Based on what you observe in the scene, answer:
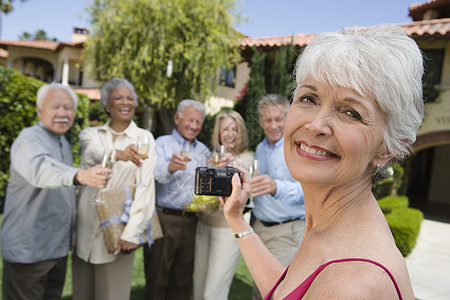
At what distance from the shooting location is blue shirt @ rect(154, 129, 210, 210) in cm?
354

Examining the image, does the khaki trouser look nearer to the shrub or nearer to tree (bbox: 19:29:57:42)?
the shrub

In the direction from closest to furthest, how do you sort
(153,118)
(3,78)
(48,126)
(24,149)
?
(24,149) → (48,126) → (3,78) → (153,118)

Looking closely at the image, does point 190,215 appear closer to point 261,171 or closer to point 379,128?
point 261,171

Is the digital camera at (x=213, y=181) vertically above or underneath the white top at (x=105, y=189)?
above

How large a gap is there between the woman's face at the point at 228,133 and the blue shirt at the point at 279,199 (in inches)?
13.7

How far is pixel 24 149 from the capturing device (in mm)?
2707

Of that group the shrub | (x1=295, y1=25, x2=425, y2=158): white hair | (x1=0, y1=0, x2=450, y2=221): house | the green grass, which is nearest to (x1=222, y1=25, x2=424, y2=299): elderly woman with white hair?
(x1=295, y1=25, x2=425, y2=158): white hair

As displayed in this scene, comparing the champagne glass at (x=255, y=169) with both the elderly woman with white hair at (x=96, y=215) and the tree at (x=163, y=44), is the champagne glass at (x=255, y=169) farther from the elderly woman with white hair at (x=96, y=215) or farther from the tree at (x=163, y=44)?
the tree at (x=163, y=44)

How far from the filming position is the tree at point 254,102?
5.22 metres

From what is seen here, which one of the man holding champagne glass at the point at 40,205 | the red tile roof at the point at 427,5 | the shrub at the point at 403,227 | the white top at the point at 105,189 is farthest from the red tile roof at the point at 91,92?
the man holding champagne glass at the point at 40,205

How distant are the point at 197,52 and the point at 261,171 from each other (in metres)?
11.0

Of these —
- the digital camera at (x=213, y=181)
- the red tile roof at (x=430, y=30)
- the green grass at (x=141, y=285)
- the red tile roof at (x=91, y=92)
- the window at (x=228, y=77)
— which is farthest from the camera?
the red tile roof at (x=91, y=92)

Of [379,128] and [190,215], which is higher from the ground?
[379,128]

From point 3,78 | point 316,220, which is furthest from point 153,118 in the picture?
point 316,220
